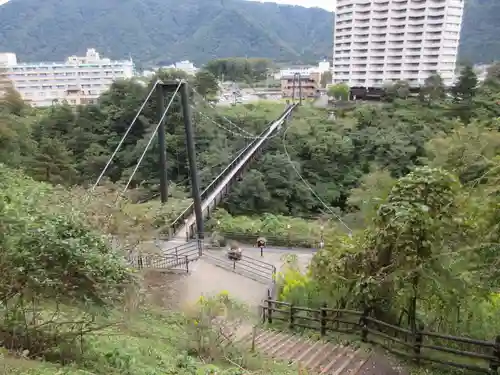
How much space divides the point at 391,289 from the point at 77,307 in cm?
318

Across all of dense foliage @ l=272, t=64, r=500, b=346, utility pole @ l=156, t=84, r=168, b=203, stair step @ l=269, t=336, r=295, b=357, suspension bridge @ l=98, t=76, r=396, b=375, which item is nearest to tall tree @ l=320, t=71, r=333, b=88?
suspension bridge @ l=98, t=76, r=396, b=375

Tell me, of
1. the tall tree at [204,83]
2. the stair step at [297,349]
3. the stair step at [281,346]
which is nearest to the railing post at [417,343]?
the stair step at [297,349]

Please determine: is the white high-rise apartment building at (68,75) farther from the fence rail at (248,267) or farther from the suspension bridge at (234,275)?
the fence rail at (248,267)

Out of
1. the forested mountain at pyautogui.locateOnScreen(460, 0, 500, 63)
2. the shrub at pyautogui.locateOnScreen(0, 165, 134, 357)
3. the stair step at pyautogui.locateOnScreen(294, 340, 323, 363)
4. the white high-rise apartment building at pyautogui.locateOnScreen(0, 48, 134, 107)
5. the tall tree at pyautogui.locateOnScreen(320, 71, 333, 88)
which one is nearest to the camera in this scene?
the shrub at pyautogui.locateOnScreen(0, 165, 134, 357)

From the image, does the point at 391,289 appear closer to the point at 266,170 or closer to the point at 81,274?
the point at 81,274

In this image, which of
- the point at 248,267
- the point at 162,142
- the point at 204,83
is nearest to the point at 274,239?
the point at 248,267

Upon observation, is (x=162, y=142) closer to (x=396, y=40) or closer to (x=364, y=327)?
(x=364, y=327)

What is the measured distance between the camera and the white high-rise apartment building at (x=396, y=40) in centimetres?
3444

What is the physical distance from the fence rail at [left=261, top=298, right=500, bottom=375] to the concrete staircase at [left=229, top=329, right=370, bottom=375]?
293 millimetres

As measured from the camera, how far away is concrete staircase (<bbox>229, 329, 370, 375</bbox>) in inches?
170

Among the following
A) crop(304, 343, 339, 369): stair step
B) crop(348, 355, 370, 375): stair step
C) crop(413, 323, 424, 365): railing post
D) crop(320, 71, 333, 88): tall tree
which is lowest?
crop(304, 343, 339, 369): stair step

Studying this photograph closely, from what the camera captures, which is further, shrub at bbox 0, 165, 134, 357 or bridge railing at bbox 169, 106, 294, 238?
bridge railing at bbox 169, 106, 294, 238

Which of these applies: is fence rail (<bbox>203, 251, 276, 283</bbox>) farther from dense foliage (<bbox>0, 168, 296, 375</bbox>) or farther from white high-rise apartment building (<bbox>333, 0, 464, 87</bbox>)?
white high-rise apartment building (<bbox>333, 0, 464, 87</bbox>)

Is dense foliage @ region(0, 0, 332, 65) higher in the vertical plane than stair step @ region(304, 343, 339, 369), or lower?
higher
